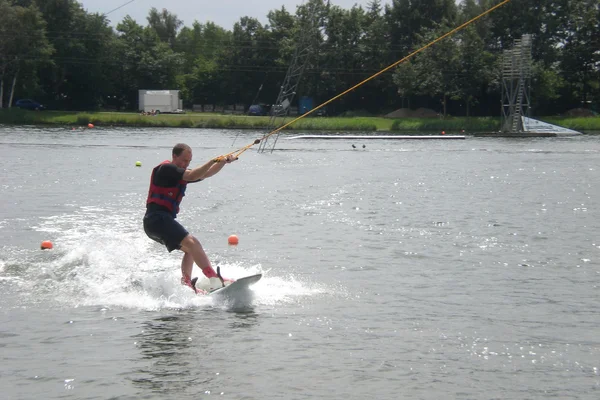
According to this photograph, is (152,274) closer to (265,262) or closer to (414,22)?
(265,262)

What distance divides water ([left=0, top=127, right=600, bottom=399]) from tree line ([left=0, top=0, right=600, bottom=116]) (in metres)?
48.3

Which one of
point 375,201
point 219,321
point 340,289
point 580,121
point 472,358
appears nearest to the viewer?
point 472,358

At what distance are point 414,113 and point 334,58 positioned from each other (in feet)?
32.0

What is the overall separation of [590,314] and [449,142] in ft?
134

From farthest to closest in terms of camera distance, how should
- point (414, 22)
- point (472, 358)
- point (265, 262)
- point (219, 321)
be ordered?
point (414, 22)
point (265, 262)
point (219, 321)
point (472, 358)

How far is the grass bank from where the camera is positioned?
6494cm

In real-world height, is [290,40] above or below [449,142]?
above

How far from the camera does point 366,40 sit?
79.2 metres

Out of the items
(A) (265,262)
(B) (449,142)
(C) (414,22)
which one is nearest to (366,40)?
(C) (414,22)

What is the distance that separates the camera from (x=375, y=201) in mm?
21203

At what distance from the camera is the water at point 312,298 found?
7422 mm

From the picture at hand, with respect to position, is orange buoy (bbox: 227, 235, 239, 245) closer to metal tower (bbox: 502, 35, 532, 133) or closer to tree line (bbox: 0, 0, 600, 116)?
metal tower (bbox: 502, 35, 532, 133)

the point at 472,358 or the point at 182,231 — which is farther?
the point at 182,231

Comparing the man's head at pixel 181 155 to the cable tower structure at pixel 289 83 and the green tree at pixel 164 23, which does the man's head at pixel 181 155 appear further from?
the green tree at pixel 164 23
